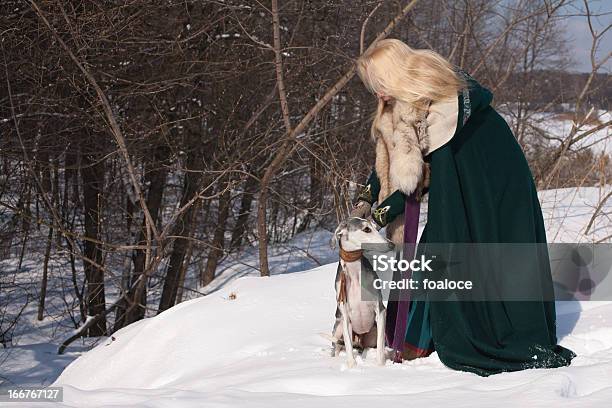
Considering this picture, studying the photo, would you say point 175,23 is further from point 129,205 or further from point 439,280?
point 439,280

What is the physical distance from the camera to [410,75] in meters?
4.05

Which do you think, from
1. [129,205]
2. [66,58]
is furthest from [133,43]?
[129,205]

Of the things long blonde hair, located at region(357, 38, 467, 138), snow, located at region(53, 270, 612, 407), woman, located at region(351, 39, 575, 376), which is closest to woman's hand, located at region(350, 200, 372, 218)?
woman, located at region(351, 39, 575, 376)

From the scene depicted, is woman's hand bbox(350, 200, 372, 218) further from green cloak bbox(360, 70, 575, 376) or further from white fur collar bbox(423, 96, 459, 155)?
white fur collar bbox(423, 96, 459, 155)

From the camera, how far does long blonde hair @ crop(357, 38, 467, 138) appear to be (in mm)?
4023

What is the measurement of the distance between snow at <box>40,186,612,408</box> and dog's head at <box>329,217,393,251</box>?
0.67 metres

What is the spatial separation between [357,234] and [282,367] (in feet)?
3.15

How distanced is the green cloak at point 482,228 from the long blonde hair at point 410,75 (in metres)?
0.12

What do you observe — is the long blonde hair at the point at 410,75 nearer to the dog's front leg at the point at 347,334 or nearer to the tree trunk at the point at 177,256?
the dog's front leg at the point at 347,334

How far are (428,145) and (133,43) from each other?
615 cm

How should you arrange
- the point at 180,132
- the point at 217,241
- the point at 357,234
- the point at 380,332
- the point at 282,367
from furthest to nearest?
1. the point at 217,241
2. the point at 180,132
3. the point at 282,367
4. the point at 380,332
5. the point at 357,234

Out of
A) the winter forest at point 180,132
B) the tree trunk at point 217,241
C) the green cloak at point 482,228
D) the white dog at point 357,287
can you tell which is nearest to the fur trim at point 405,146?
the green cloak at point 482,228

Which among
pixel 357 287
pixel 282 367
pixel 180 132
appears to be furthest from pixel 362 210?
pixel 180 132

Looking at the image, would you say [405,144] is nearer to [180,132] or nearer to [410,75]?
[410,75]
